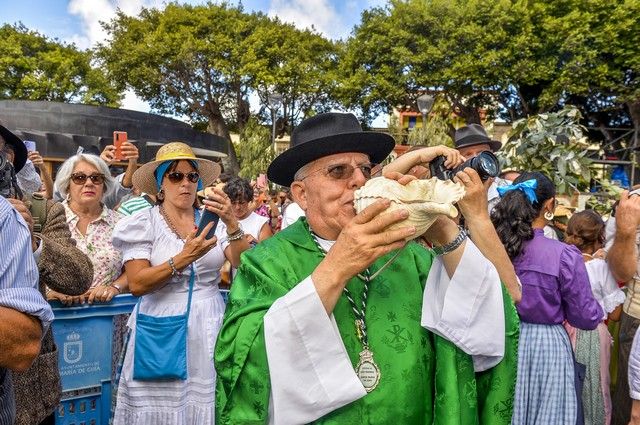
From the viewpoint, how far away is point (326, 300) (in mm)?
1768

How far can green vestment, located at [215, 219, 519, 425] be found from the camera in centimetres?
185

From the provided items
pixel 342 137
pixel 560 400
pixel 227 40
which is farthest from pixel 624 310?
pixel 227 40

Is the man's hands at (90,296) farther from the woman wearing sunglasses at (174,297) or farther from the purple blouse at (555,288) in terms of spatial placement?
the purple blouse at (555,288)

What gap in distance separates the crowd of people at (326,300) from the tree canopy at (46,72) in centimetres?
3958

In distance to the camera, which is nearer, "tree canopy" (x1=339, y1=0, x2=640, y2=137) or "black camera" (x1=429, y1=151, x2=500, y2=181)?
"black camera" (x1=429, y1=151, x2=500, y2=181)


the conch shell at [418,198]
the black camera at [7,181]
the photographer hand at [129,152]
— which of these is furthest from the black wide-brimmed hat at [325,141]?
the photographer hand at [129,152]

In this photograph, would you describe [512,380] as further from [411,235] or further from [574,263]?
[574,263]

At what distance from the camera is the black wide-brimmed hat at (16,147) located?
7.84 feet

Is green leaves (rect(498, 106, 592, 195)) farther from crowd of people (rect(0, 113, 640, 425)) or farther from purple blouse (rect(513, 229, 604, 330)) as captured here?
purple blouse (rect(513, 229, 604, 330))

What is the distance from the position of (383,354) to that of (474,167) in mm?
830

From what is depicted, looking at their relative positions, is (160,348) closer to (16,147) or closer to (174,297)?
(174,297)

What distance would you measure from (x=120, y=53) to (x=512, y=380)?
129 ft

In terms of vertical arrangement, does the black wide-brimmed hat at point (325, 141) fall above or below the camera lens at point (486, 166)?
above

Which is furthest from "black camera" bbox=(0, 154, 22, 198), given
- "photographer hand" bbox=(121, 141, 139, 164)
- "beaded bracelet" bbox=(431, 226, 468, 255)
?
"photographer hand" bbox=(121, 141, 139, 164)
